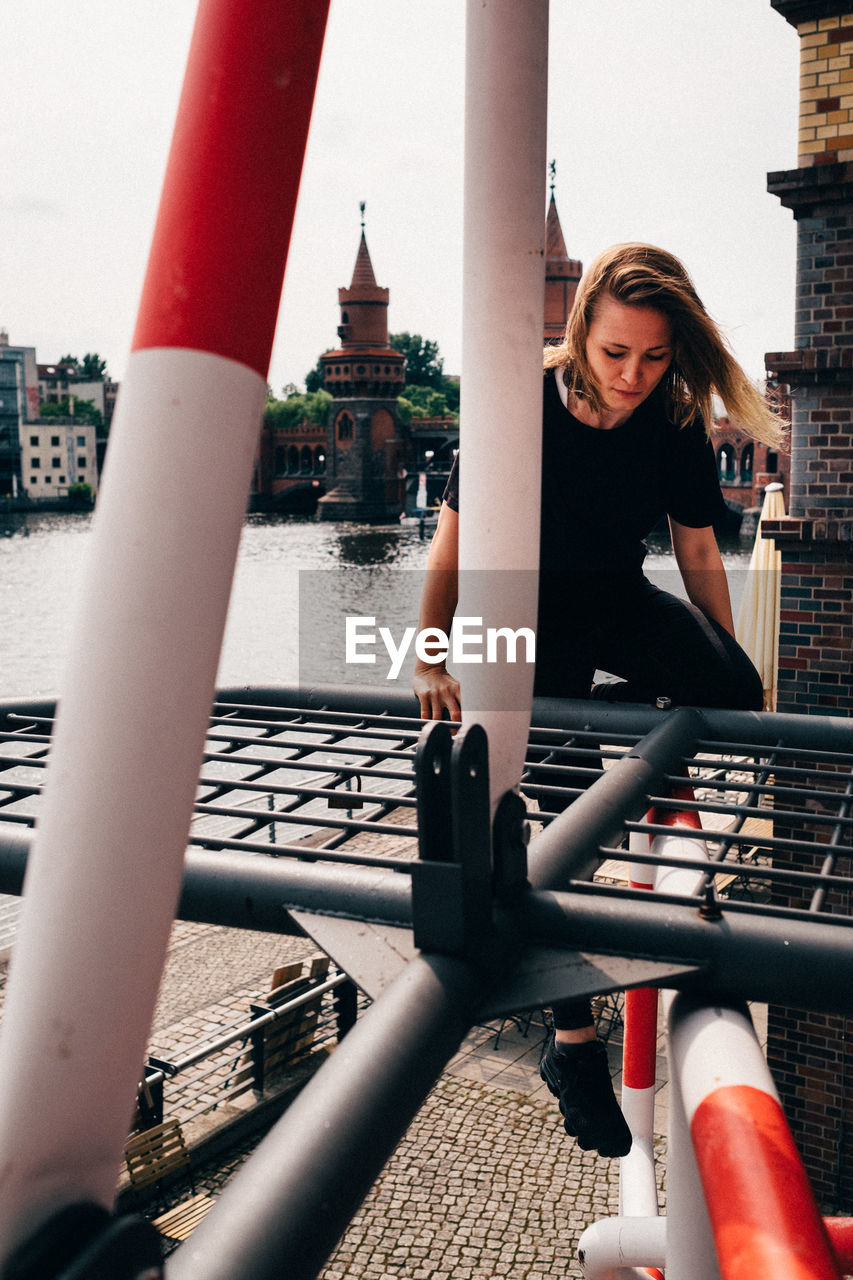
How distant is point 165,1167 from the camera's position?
873cm

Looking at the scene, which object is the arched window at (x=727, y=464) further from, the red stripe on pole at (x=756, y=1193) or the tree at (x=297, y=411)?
the red stripe on pole at (x=756, y=1193)

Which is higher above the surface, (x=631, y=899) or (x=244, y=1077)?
(x=631, y=899)

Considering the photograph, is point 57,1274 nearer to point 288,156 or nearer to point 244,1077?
point 288,156

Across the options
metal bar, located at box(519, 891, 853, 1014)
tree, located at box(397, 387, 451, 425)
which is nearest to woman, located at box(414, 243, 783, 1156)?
metal bar, located at box(519, 891, 853, 1014)

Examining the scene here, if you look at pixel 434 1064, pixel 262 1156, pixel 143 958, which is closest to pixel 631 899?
pixel 434 1064

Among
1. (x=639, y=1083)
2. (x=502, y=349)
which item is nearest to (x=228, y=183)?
(x=502, y=349)

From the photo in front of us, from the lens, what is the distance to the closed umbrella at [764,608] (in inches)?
384

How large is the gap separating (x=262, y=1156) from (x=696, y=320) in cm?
186

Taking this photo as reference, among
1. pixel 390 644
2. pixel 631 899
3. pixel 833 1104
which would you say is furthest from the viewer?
pixel 833 1104

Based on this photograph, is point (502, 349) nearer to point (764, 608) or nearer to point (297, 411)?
point (764, 608)

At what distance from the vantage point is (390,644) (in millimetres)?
3023

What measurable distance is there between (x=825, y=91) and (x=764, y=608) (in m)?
5.03

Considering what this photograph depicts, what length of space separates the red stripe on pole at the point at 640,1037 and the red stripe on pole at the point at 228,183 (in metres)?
2.03

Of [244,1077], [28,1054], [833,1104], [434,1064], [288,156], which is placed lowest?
[244,1077]
